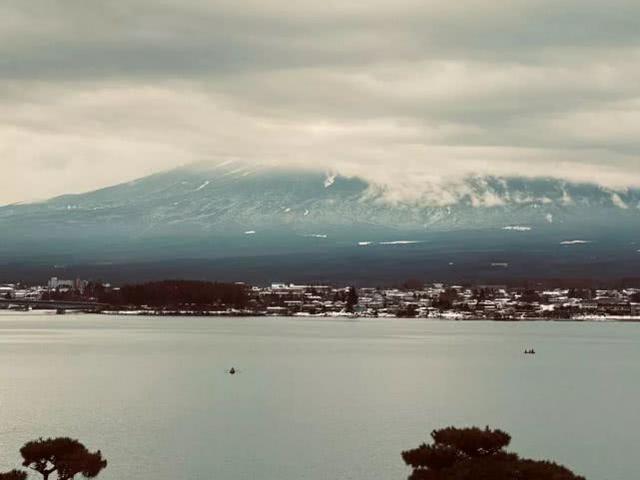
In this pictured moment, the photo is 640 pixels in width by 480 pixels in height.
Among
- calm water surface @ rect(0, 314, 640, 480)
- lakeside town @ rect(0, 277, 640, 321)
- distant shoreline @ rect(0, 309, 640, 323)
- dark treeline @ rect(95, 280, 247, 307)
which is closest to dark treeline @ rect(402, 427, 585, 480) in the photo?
calm water surface @ rect(0, 314, 640, 480)

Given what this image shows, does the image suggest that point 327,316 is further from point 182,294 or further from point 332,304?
point 182,294

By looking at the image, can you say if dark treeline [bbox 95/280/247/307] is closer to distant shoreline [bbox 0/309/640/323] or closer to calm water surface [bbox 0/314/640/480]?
distant shoreline [bbox 0/309/640/323]

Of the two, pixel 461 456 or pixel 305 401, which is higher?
pixel 461 456

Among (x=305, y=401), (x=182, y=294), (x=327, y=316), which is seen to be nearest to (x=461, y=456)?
(x=305, y=401)

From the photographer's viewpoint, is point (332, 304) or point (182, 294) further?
point (332, 304)

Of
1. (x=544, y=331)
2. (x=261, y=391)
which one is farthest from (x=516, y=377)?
(x=544, y=331)

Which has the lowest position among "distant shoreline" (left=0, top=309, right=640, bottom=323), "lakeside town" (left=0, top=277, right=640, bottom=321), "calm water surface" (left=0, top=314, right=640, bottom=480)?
"calm water surface" (left=0, top=314, right=640, bottom=480)
